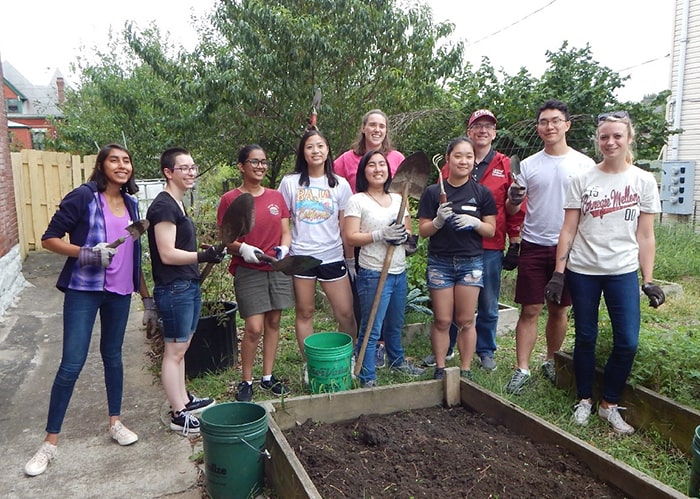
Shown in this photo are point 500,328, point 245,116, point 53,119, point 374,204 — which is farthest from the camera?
point 53,119

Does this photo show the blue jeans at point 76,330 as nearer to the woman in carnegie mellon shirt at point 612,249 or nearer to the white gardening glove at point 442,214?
the white gardening glove at point 442,214

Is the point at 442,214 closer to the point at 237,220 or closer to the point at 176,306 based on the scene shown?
the point at 237,220

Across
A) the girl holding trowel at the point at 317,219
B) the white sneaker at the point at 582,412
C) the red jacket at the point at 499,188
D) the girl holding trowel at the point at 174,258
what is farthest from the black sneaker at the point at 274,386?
the white sneaker at the point at 582,412

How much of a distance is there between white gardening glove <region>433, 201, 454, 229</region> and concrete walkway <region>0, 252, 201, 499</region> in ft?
6.60

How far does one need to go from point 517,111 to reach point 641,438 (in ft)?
19.2

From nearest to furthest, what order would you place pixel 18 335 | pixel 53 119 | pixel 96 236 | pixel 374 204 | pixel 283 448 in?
pixel 283 448 → pixel 96 236 → pixel 374 204 → pixel 18 335 → pixel 53 119

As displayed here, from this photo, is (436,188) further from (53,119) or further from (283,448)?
(53,119)

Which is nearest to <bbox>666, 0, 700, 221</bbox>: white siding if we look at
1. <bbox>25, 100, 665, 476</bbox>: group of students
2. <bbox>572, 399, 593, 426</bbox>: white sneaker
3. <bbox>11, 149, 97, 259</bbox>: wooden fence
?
<bbox>25, 100, 665, 476</bbox>: group of students

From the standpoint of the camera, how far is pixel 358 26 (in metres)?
7.07

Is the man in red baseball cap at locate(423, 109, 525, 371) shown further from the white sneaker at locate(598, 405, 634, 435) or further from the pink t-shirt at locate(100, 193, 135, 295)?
the pink t-shirt at locate(100, 193, 135, 295)

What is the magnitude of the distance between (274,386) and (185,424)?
66 cm

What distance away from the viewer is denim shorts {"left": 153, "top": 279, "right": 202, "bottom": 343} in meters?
3.12

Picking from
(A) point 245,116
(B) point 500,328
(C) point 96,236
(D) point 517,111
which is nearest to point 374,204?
(C) point 96,236

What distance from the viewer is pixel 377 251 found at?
3549 millimetres
